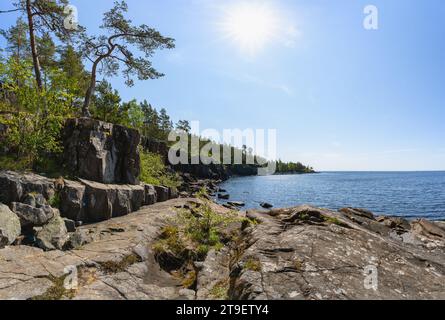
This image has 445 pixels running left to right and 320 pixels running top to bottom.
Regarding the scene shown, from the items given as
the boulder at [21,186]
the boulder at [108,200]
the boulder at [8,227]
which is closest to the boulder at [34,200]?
the boulder at [21,186]

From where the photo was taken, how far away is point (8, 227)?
8.78 meters

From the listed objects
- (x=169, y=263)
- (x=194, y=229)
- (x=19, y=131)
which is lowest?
(x=169, y=263)

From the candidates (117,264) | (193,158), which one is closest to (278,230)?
(117,264)

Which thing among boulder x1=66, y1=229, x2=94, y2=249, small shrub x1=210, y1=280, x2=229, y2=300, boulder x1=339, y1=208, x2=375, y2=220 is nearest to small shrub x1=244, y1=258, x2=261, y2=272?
small shrub x1=210, y1=280, x2=229, y2=300

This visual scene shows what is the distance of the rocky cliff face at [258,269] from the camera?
20.0ft

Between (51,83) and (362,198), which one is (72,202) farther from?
(362,198)

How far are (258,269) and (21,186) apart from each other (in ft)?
32.8

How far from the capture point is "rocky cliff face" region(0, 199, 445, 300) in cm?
609

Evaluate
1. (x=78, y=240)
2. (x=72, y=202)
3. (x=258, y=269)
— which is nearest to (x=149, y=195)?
(x=72, y=202)

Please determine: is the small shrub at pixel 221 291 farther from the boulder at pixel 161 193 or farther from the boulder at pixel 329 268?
the boulder at pixel 161 193
